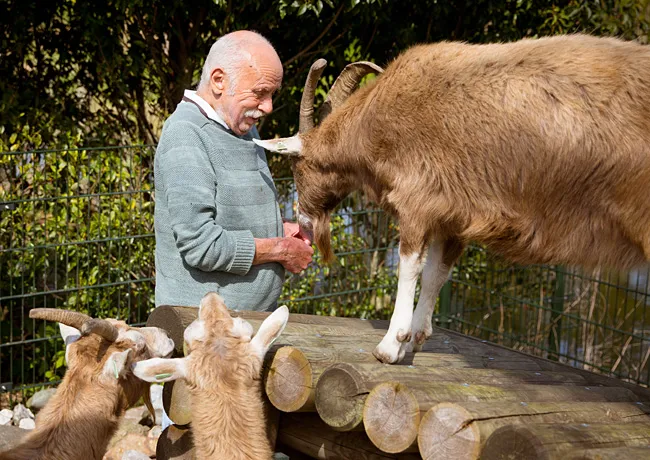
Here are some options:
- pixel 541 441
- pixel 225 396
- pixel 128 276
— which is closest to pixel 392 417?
pixel 541 441

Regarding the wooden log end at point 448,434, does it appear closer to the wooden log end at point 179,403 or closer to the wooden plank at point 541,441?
the wooden plank at point 541,441

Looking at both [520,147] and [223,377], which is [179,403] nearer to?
[223,377]

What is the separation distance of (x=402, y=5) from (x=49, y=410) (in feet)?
20.2

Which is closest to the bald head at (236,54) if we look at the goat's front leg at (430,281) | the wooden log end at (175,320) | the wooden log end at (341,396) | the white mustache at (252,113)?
the white mustache at (252,113)

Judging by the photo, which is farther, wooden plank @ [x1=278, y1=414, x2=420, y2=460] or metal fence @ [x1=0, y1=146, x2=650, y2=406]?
metal fence @ [x1=0, y1=146, x2=650, y2=406]

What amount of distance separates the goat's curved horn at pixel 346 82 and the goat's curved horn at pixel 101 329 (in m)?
1.57

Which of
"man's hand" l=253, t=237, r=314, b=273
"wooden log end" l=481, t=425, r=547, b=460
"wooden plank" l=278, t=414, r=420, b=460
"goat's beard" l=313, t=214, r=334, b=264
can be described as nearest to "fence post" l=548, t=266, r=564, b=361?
"goat's beard" l=313, t=214, r=334, b=264

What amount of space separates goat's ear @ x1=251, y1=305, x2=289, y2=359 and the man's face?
118 cm

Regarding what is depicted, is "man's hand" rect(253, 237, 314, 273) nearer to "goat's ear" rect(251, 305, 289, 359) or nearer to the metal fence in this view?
"goat's ear" rect(251, 305, 289, 359)

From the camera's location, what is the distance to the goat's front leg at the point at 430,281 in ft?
15.1

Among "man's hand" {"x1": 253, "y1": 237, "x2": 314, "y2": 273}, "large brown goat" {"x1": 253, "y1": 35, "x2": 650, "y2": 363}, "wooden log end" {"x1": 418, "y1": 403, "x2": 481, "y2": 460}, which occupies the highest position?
"large brown goat" {"x1": 253, "y1": 35, "x2": 650, "y2": 363}

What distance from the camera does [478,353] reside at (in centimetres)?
507

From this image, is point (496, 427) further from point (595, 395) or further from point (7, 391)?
point (7, 391)

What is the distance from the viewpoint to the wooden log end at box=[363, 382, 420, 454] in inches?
138
